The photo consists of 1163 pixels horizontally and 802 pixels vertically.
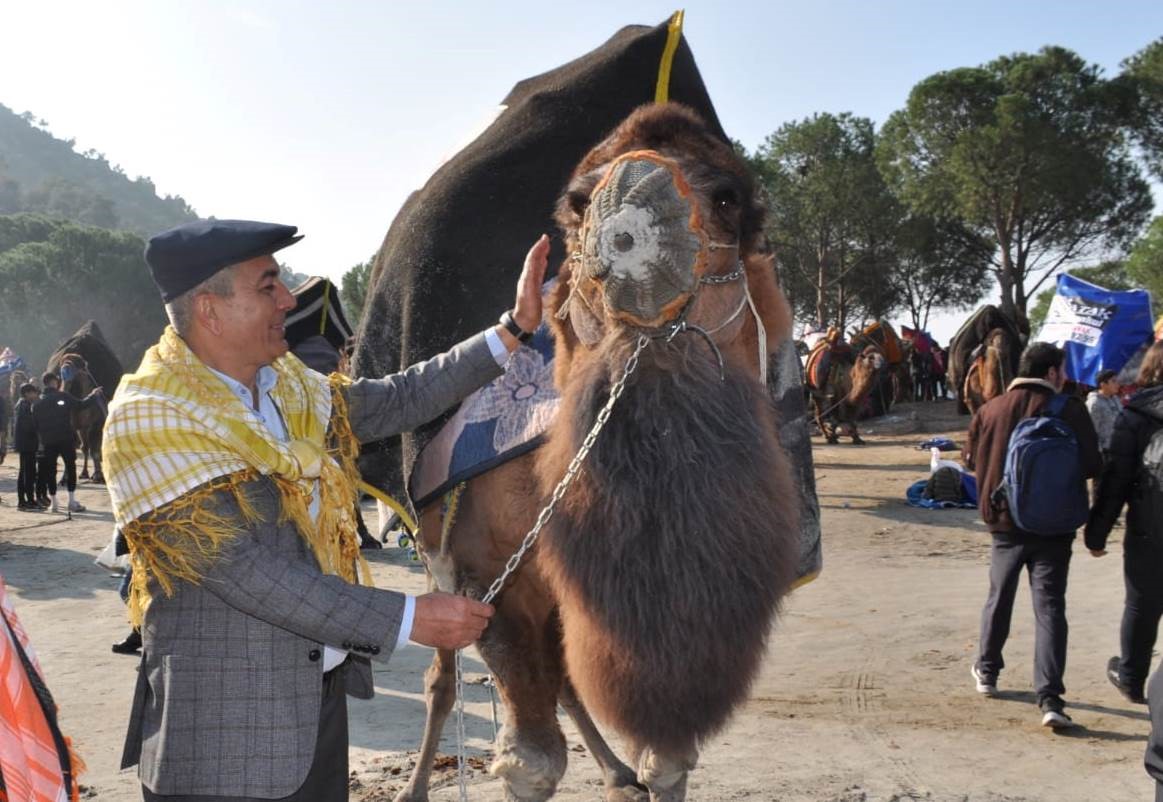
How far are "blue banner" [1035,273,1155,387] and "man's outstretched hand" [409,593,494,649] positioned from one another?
530 inches

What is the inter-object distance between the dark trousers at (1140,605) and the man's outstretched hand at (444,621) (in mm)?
4427

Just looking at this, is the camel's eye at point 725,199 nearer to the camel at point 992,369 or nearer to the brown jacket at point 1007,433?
the brown jacket at point 1007,433

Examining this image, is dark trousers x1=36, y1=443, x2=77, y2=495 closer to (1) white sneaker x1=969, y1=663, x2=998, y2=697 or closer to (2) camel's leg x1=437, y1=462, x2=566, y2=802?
(1) white sneaker x1=969, y1=663, x2=998, y2=697

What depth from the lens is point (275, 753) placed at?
7.67ft

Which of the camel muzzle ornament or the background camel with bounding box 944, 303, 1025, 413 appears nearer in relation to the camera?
the camel muzzle ornament

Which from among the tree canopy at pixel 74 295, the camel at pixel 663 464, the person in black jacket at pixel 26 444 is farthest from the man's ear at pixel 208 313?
the tree canopy at pixel 74 295

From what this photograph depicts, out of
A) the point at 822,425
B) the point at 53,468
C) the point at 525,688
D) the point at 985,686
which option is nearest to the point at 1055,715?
the point at 985,686

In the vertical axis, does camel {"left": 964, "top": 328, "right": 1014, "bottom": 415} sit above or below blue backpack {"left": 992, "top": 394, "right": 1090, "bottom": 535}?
above

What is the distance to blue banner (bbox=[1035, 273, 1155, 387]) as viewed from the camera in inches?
553

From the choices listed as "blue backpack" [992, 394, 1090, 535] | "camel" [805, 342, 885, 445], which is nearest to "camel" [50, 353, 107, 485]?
"camel" [805, 342, 885, 445]

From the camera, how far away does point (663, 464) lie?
8.47 feet

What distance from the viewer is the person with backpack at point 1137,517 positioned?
5309 millimetres

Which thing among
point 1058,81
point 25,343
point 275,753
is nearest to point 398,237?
point 275,753

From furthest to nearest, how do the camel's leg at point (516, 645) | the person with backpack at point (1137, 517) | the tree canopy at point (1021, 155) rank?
the tree canopy at point (1021, 155)
the person with backpack at point (1137, 517)
the camel's leg at point (516, 645)
